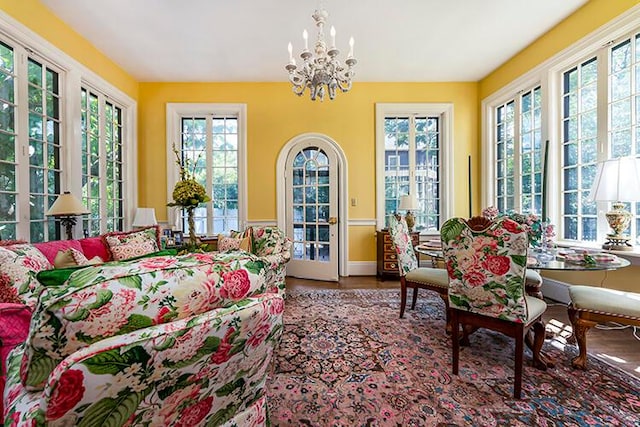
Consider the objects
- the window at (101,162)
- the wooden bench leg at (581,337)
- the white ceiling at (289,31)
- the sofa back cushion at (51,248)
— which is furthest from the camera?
the window at (101,162)

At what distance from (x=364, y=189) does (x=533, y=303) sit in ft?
9.75

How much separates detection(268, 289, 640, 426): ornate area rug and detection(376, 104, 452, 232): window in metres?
2.47

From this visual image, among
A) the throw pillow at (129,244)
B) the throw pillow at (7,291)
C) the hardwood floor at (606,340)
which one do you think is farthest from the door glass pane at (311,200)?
the throw pillow at (7,291)

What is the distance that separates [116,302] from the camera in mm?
688

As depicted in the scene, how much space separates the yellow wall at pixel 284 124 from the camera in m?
4.44

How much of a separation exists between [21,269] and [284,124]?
3524 millimetres

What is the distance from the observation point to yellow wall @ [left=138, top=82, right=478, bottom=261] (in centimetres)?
444

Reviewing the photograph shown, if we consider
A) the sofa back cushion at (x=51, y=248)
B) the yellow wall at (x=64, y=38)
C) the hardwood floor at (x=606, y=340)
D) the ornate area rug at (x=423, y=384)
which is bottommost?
the ornate area rug at (x=423, y=384)

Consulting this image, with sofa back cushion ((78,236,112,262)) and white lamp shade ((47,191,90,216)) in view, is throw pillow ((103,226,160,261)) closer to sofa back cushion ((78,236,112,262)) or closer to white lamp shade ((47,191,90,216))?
sofa back cushion ((78,236,112,262))

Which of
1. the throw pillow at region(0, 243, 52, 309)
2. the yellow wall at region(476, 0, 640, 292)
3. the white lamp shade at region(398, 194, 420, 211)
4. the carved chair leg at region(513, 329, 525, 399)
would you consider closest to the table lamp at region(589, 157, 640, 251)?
the yellow wall at region(476, 0, 640, 292)

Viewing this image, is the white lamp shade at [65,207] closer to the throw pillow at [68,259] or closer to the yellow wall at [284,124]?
the throw pillow at [68,259]

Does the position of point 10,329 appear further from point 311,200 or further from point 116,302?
point 311,200

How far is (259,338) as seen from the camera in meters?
0.84

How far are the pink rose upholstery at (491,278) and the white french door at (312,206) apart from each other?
2.66 m
